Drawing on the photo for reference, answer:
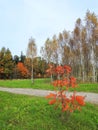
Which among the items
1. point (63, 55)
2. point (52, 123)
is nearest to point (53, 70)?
point (52, 123)

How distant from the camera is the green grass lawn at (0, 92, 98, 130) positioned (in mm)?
8359

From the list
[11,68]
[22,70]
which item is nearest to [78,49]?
[11,68]

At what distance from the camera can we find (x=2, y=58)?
68.9 m

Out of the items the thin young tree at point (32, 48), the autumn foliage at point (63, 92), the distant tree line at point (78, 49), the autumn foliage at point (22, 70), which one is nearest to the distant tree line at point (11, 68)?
the autumn foliage at point (22, 70)

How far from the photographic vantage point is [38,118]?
8992 millimetres

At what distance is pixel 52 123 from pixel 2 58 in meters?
61.4

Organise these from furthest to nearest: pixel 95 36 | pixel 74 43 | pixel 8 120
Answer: pixel 74 43 → pixel 95 36 → pixel 8 120

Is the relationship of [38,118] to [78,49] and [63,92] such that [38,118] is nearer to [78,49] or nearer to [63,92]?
[63,92]

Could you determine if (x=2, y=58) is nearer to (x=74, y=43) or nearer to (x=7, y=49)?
(x=7, y=49)

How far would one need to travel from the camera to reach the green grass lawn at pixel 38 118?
27.4ft

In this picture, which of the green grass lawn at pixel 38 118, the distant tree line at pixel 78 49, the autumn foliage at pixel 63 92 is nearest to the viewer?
the green grass lawn at pixel 38 118

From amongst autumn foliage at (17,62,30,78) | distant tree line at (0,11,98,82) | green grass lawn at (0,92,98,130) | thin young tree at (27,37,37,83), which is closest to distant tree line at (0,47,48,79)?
autumn foliage at (17,62,30,78)

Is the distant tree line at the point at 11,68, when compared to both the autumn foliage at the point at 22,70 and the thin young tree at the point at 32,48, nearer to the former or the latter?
the autumn foliage at the point at 22,70

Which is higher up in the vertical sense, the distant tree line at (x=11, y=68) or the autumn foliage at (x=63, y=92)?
the distant tree line at (x=11, y=68)
